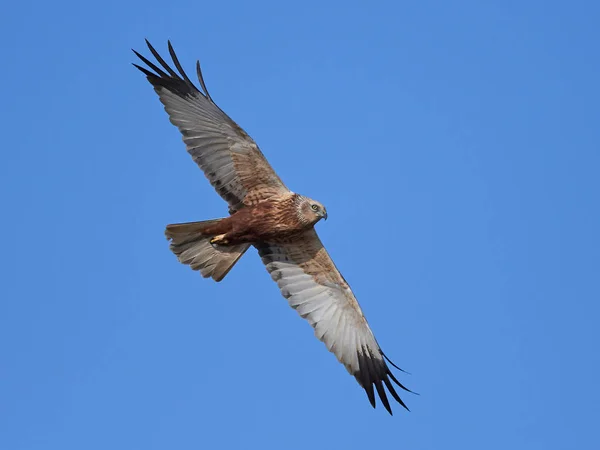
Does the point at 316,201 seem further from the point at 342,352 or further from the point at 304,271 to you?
the point at 342,352

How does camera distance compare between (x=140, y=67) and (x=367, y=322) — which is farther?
(x=367, y=322)

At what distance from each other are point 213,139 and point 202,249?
1454 mm

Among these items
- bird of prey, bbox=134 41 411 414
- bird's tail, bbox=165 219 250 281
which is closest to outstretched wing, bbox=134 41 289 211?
bird of prey, bbox=134 41 411 414

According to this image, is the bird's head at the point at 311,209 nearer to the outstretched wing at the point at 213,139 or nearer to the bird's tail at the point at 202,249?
the outstretched wing at the point at 213,139

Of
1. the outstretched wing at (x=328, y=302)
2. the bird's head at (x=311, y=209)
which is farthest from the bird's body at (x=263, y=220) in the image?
the outstretched wing at (x=328, y=302)

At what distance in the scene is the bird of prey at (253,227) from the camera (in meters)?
12.8

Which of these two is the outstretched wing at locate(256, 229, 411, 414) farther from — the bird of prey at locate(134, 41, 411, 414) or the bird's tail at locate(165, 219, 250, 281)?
the bird's tail at locate(165, 219, 250, 281)

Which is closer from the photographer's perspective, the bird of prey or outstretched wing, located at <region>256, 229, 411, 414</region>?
the bird of prey

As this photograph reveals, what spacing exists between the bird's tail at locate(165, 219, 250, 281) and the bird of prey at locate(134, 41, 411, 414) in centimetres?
1

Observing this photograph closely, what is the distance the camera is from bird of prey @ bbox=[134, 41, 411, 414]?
12.8 m

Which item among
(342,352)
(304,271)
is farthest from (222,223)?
(342,352)

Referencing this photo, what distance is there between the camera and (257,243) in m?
13.5

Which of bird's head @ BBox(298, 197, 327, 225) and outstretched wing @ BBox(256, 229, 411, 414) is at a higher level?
bird's head @ BBox(298, 197, 327, 225)

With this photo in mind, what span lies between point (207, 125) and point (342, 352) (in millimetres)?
3547
